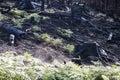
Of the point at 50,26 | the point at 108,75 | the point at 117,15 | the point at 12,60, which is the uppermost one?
the point at 12,60

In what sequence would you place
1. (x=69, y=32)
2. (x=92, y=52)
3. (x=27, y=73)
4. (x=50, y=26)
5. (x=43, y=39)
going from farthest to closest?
(x=50, y=26) → (x=69, y=32) → (x=43, y=39) → (x=92, y=52) → (x=27, y=73)

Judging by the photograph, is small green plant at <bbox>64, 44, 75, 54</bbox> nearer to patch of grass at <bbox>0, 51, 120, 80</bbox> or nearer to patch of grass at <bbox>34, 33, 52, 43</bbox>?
patch of grass at <bbox>34, 33, 52, 43</bbox>

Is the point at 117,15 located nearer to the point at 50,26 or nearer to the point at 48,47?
the point at 50,26

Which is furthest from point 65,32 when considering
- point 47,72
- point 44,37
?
point 47,72

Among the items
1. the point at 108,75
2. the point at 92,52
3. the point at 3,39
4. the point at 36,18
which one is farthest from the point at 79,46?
the point at 108,75

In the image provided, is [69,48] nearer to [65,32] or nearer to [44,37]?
[44,37]

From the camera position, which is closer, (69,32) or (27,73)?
(27,73)

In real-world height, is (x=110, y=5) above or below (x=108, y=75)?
below

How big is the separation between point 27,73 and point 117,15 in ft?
48.3

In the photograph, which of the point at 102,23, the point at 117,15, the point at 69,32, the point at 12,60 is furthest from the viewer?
the point at 117,15

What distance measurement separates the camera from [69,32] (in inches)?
488

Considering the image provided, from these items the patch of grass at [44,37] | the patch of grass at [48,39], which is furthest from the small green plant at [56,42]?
the patch of grass at [44,37]

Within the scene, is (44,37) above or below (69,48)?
above

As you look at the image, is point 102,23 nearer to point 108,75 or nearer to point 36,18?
point 36,18
